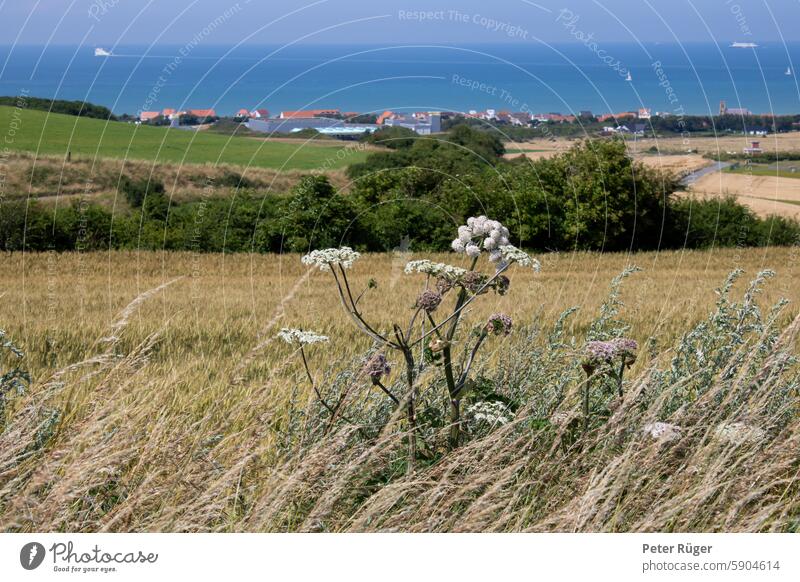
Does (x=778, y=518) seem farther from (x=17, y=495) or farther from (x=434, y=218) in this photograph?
(x=434, y=218)

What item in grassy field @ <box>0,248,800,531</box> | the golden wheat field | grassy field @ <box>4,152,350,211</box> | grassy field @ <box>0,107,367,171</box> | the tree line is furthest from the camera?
grassy field @ <box>0,107,367,171</box>

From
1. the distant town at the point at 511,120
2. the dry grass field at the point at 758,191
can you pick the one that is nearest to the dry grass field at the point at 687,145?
the distant town at the point at 511,120

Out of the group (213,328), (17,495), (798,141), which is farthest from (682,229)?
(17,495)

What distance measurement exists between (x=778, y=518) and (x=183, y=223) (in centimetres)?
1553

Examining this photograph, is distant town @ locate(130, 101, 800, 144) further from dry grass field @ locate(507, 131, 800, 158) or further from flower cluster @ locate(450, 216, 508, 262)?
flower cluster @ locate(450, 216, 508, 262)

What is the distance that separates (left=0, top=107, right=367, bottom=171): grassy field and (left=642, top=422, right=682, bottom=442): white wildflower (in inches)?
833

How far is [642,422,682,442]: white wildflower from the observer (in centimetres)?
382

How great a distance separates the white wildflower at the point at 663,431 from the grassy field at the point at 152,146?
69.4ft

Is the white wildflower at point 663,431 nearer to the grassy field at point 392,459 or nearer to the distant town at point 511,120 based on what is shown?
the grassy field at point 392,459

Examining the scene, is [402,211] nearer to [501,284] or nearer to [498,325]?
[501,284]

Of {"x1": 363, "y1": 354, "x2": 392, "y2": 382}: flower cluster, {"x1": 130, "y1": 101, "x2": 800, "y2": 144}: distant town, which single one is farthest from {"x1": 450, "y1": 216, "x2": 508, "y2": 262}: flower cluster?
{"x1": 130, "y1": 101, "x2": 800, "y2": 144}: distant town

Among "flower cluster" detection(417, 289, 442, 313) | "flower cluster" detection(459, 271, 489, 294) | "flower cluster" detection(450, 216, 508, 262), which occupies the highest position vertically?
"flower cluster" detection(450, 216, 508, 262)
